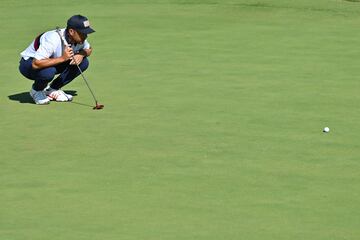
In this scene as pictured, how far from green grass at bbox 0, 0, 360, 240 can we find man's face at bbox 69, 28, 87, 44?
858 millimetres

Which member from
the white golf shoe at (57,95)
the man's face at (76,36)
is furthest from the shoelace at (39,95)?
the man's face at (76,36)

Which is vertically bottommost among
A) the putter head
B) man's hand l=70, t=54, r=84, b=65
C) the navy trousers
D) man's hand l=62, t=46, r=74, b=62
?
the putter head

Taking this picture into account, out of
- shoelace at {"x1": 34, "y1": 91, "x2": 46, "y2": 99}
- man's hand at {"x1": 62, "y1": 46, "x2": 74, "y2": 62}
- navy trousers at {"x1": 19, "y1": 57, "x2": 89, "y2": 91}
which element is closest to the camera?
man's hand at {"x1": 62, "y1": 46, "x2": 74, "y2": 62}

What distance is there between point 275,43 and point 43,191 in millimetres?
7047

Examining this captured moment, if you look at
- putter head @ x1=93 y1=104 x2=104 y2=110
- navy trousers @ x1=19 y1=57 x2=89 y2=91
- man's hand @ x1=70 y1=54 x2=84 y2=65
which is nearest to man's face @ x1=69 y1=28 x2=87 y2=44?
man's hand @ x1=70 y1=54 x2=84 y2=65

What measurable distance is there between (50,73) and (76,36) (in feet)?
2.05

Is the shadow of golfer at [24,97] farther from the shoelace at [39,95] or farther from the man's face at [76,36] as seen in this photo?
the man's face at [76,36]

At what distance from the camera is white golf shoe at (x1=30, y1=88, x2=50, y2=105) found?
12609mm

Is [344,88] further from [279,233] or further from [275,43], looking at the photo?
[279,233]

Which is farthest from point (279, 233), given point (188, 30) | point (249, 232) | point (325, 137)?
point (188, 30)

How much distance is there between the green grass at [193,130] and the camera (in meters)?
8.59

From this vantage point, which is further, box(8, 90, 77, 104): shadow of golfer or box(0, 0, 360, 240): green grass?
box(8, 90, 77, 104): shadow of golfer

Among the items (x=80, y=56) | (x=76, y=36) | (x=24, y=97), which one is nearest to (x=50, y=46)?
(x=76, y=36)

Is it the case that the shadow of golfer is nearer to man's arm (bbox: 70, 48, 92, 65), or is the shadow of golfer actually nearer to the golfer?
the golfer
